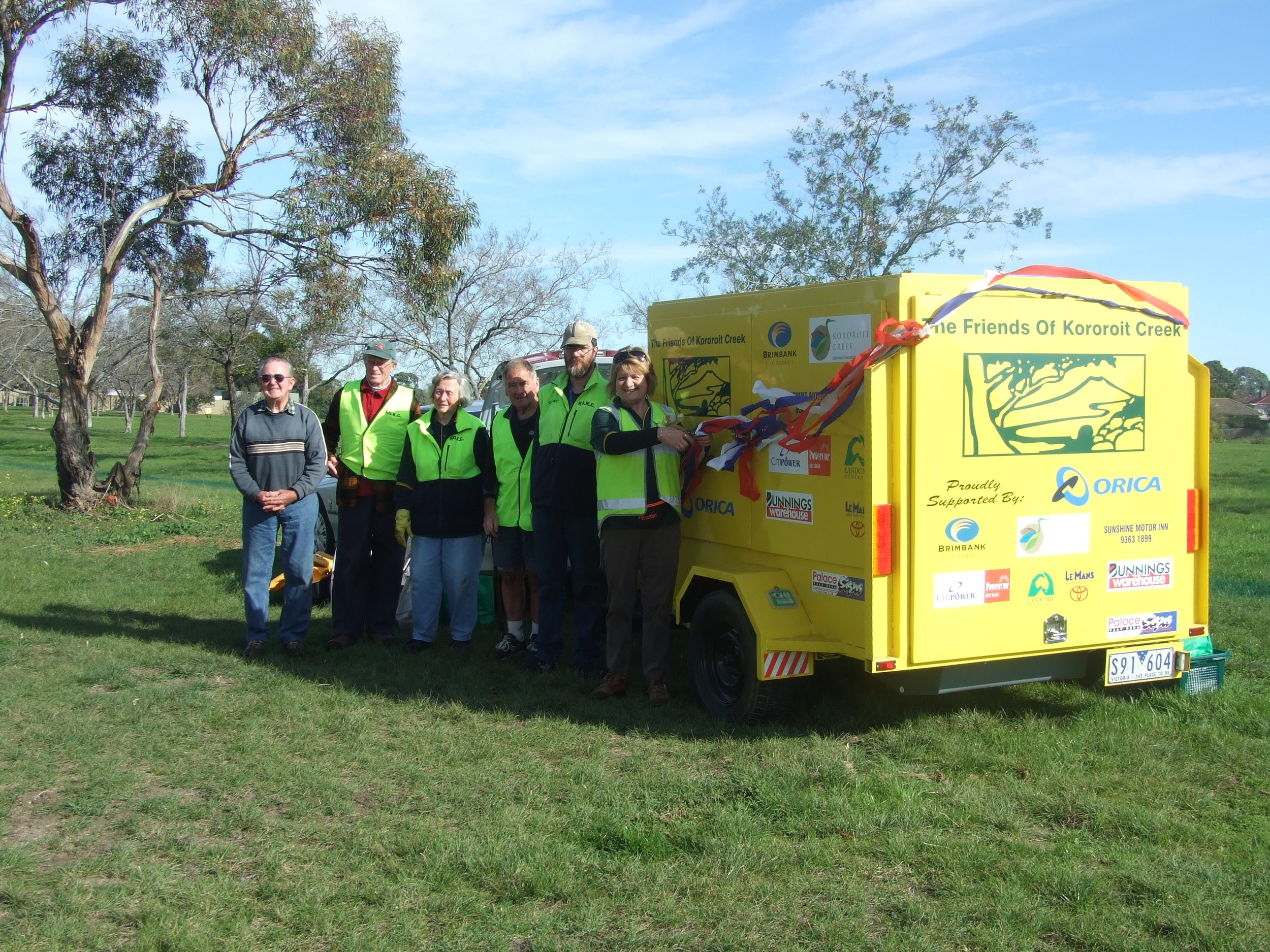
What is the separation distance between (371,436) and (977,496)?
170 inches

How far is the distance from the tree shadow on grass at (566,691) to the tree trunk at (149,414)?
8119mm

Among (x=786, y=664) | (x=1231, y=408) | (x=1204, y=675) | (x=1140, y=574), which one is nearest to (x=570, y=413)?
(x=786, y=664)

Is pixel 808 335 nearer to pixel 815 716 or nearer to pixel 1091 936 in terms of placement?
pixel 815 716

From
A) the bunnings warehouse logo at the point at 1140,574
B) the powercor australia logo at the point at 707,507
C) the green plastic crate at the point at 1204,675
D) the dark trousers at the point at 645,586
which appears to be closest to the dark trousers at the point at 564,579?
the dark trousers at the point at 645,586

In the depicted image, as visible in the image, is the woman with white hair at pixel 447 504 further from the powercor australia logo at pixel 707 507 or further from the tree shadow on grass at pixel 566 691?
the powercor australia logo at pixel 707 507

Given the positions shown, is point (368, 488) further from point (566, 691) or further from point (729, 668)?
point (729, 668)

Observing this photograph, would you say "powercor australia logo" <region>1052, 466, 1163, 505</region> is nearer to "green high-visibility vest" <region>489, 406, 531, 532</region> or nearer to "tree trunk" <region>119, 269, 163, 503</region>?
"green high-visibility vest" <region>489, 406, 531, 532</region>

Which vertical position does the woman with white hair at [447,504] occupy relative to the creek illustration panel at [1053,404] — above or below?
below

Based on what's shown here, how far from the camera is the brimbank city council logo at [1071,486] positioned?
517 centimetres

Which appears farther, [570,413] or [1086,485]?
[570,413]

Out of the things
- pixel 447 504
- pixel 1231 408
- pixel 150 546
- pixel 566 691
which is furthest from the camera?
pixel 1231 408

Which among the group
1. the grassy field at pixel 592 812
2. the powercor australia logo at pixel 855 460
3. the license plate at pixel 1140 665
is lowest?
the grassy field at pixel 592 812

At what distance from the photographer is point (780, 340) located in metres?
5.55

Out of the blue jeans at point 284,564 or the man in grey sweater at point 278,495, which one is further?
the blue jeans at point 284,564
